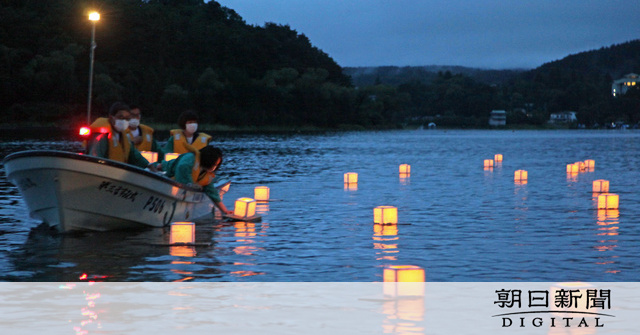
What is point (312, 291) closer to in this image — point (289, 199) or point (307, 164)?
point (289, 199)

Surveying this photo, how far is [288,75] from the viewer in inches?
7190

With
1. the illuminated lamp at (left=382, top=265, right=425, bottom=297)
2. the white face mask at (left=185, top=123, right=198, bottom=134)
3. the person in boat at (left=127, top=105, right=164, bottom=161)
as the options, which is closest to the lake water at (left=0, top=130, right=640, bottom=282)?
the illuminated lamp at (left=382, top=265, right=425, bottom=297)

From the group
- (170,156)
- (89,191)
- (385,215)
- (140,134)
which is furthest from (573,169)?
(89,191)

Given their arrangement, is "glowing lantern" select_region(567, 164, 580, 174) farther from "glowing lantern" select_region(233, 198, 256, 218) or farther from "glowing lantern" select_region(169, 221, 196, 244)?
"glowing lantern" select_region(169, 221, 196, 244)

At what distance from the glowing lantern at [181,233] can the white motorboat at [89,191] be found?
71.0 inches

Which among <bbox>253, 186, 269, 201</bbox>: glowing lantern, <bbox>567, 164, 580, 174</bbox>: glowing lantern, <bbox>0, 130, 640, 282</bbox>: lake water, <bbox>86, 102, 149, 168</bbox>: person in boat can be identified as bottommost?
<bbox>0, 130, 640, 282</bbox>: lake water

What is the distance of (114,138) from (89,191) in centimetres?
146

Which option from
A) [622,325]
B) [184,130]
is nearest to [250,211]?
[184,130]

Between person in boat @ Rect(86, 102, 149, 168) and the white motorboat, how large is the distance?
38.4 inches

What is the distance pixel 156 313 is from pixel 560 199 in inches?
751

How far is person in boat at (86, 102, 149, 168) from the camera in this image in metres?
18.2

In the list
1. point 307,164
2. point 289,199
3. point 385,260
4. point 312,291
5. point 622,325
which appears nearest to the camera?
point 622,325

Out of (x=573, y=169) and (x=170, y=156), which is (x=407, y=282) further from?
(x=573, y=169)

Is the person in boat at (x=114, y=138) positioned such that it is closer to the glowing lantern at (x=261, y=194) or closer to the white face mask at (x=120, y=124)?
the white face mask at (x=120, y=124)
